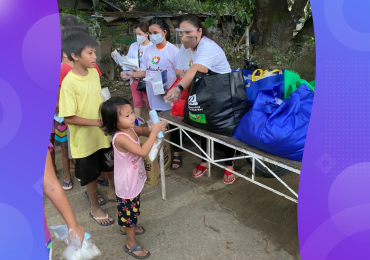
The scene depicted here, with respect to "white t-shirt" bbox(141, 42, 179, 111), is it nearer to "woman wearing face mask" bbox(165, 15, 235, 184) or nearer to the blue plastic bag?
"woman wearing face mask" bbox(165, 15, 235, 184)

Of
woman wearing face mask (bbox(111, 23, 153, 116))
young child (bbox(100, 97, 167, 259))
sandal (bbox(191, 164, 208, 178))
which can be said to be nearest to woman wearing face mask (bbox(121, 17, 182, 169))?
woman wearing face mask (bbox(111, 23, 153, 116))

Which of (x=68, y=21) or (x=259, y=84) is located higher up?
(x=68, y=21)

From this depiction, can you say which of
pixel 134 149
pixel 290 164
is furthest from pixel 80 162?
pixel 290 164

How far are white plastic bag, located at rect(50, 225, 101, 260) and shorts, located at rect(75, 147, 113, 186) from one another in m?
1.35

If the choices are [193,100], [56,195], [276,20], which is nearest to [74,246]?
[56,195]

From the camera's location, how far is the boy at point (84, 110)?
236cm

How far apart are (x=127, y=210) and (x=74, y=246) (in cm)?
103

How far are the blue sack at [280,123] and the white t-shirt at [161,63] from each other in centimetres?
157

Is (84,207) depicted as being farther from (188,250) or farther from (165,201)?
(188,250)

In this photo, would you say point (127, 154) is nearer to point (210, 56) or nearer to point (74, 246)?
point (74, 246)

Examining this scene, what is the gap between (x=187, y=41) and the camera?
9.51 feet

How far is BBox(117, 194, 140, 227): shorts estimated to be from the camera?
7.41 feet

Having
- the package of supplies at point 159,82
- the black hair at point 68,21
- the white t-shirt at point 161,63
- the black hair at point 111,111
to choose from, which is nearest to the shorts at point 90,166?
the black hair at point 111,111

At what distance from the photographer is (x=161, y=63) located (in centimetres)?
354
